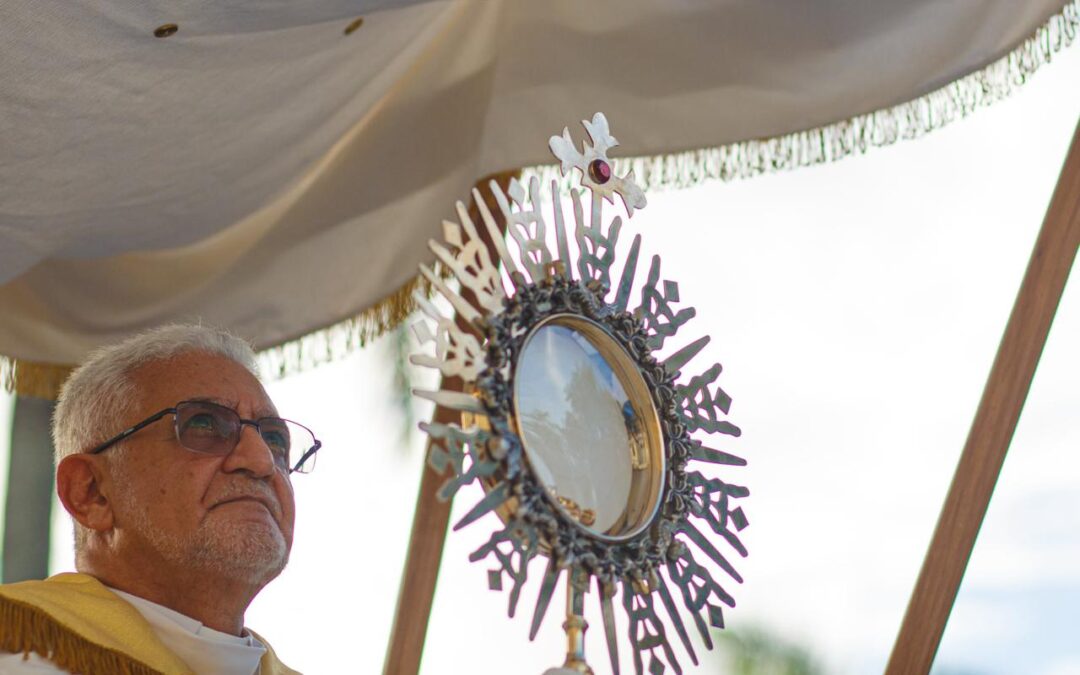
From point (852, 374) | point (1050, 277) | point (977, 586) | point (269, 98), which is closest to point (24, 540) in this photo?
point (269, 98)

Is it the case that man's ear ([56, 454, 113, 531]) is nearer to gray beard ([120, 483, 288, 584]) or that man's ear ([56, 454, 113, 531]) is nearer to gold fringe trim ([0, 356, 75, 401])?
gray beard ([120, 483, 288, 584])

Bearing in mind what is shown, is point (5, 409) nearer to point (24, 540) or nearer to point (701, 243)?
point (24, 540)

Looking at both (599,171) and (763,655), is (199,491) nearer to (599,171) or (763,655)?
(599,171)

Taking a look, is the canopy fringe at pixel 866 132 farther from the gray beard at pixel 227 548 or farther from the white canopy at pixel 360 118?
the gray beard at pixel 227 548

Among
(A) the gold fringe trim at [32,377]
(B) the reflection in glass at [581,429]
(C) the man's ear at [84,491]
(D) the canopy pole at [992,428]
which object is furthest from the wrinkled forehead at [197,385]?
(D) the canopy pole at [992,428]

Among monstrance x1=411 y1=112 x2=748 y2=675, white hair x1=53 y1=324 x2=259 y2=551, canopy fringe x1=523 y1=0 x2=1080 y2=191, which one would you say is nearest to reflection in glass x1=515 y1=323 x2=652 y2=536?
monstrance x1=411 y1=112 x2=748 y2=675

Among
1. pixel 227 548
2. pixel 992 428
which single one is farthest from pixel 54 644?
pixel 992 428

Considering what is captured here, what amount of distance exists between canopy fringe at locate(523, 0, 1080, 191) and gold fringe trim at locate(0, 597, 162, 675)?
1.46m

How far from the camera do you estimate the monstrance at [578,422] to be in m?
1.50

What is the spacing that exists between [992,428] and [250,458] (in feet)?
5.77

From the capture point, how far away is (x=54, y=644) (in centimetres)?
185

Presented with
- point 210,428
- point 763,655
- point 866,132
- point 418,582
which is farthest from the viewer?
point 418,582

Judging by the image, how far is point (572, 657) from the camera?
155 centimetres

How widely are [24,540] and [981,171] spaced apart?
2414 mm
